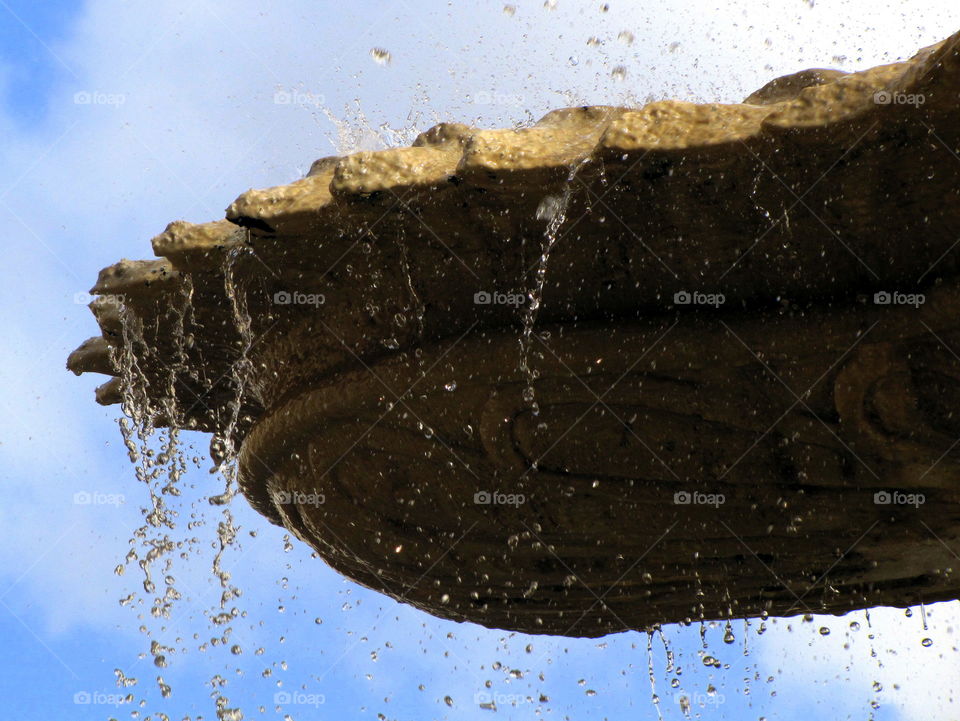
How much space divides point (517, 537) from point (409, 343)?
722mm

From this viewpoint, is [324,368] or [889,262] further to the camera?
[324,368]

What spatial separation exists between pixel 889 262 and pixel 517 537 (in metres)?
1.40

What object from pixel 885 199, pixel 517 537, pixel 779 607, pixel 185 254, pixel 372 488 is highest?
pixel 185 254

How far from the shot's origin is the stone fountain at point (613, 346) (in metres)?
2.63

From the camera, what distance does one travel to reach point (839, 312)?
2.86 m

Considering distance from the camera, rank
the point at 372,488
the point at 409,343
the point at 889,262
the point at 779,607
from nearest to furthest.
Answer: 1. the point at 889,262
2. the point at 409,343
3. the point at 372,488
4. the point at 779,607

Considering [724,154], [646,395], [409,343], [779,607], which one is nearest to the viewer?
[724,154]

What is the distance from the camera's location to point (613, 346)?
3006 mm

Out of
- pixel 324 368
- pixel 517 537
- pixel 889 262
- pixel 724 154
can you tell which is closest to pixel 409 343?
pixel 324 368

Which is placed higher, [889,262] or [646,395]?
[889,262]

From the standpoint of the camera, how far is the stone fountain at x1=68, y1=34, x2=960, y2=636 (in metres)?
2.63

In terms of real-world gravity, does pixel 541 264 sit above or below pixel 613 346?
above

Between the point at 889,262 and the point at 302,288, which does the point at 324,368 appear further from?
the point at 889,262

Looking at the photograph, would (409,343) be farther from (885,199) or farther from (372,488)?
(885,199)
